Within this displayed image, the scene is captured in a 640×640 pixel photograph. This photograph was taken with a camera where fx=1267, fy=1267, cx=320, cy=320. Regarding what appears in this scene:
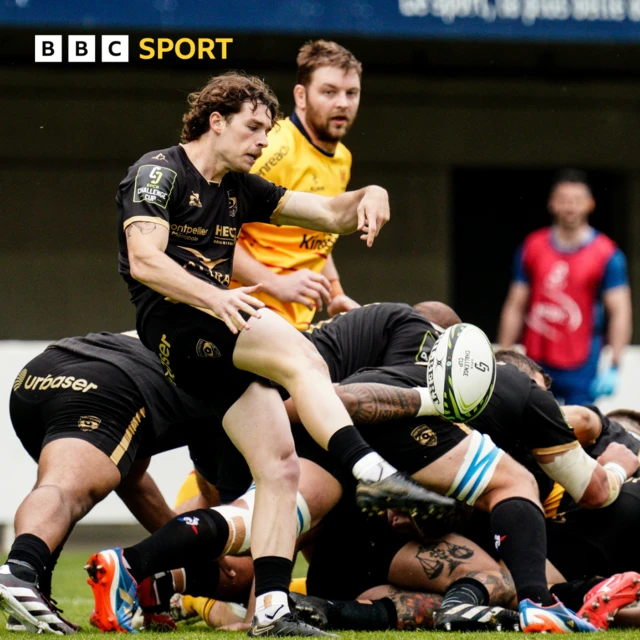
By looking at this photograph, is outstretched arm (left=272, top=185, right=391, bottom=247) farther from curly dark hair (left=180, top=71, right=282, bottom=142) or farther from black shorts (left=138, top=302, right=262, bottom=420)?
black shorts (left=138, top=302, right=262, bottom=420)

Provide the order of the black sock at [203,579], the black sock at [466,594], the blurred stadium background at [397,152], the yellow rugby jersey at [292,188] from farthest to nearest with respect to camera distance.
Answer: the blurred stadium background at [397,152], the yellow rugby jersey at [292,188], the black sock at [203,579], the black sock at [466,594]

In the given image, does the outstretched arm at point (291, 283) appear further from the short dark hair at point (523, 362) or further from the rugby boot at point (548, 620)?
the rugby boot at point (548, 620)

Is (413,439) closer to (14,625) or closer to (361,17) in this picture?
(14,625)

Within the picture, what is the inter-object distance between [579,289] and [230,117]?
5.30 metres

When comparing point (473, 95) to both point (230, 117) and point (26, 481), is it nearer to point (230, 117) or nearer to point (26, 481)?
point (26, 481)

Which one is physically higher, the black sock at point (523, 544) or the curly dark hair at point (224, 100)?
the curly dark hair at point (224, 100)

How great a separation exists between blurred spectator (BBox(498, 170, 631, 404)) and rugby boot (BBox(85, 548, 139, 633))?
5.31 metres

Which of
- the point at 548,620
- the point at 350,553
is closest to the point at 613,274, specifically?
the point at 350,553

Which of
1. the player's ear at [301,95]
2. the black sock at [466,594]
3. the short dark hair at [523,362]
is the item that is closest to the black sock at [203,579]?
the black sock at [466,594]

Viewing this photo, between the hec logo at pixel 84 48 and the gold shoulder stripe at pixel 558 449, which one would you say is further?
the hec logo at pixel 84 48

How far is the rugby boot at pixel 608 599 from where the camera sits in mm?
4535

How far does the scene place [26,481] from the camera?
7.95 meters

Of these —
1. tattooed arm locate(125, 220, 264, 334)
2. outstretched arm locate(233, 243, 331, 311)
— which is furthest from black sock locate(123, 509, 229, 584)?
outstretched arm locate(233, 243, 331, 311)

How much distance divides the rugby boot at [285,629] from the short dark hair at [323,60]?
3237 mm
